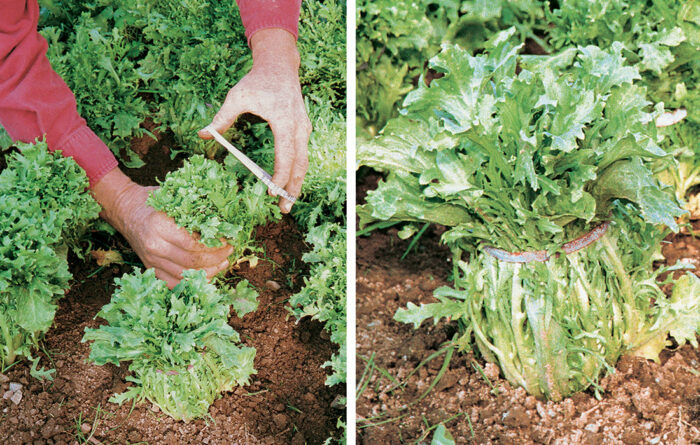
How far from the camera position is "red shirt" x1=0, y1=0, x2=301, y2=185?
258 centimetres

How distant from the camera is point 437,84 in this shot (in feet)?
7.49

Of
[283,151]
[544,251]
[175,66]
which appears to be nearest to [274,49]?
[283,151]

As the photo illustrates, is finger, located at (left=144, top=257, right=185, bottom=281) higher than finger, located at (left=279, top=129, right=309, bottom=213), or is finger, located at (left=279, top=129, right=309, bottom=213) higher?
finger, located at (left=279, top=129, right=309, bottom=213)

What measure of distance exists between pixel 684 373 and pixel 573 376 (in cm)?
40

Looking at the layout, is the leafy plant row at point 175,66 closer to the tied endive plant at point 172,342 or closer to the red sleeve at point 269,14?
the red sleeve at point 269,14

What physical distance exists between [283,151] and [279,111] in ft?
0.46

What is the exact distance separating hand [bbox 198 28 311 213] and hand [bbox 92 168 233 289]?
30cm

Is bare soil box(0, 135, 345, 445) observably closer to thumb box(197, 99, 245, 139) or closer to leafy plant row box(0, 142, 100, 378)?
leafy plant row box(0, 142, 100, 378)

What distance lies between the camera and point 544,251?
7.63 feet

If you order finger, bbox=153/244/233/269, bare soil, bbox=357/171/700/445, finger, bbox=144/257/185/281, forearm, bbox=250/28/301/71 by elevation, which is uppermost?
forearm, bbox=250/28/301/71

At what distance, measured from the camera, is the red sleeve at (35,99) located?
8.44 ft

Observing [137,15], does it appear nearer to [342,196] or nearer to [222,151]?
[222,151]

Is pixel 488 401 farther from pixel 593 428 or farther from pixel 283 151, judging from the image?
pixel 283 151

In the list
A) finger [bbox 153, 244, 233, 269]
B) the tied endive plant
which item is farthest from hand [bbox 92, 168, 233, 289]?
the tied endive plant
